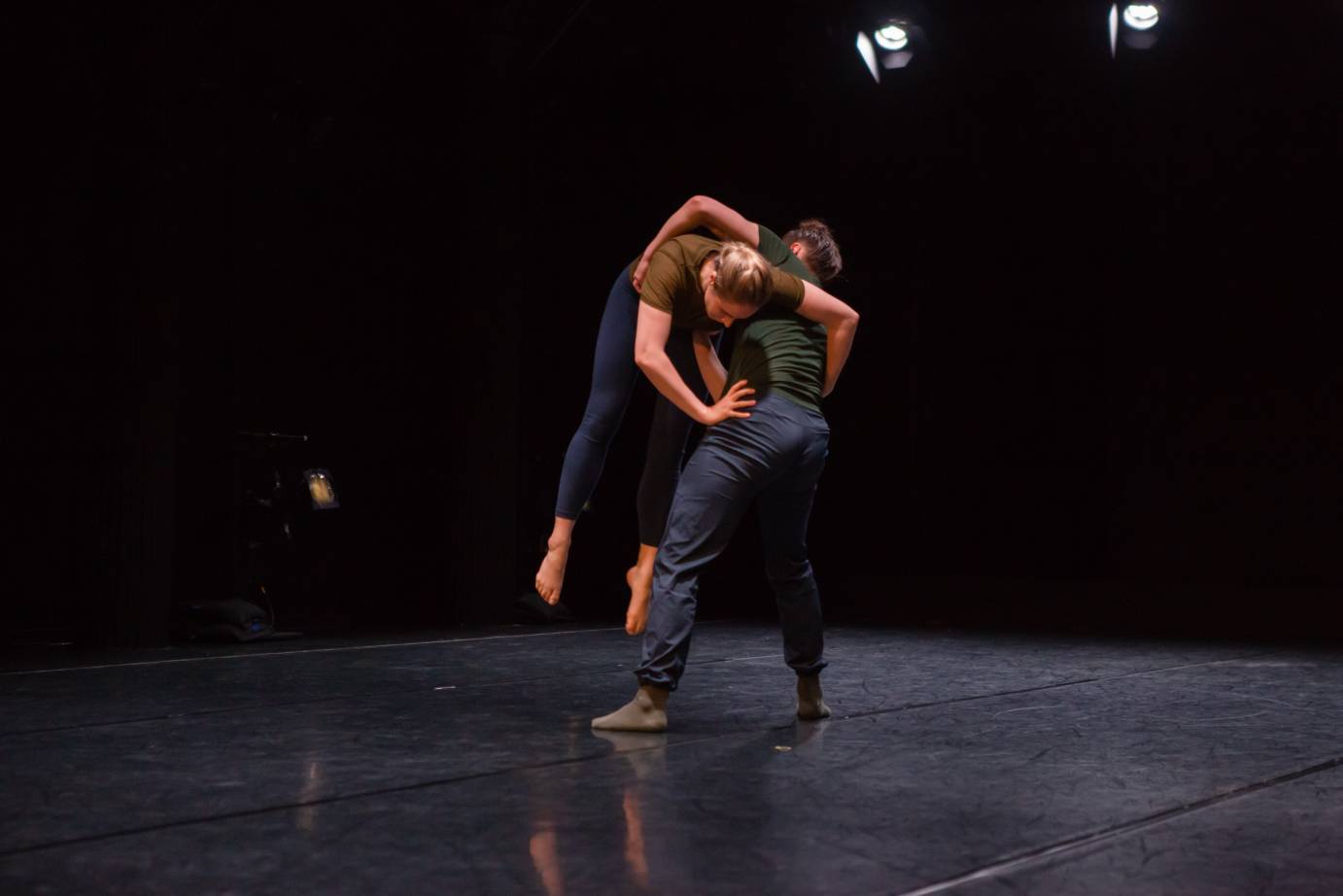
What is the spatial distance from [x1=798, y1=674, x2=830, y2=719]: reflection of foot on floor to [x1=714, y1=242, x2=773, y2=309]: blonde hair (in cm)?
90

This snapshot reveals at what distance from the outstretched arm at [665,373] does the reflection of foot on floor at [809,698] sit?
0.67 m

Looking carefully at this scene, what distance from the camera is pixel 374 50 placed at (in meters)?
6.41

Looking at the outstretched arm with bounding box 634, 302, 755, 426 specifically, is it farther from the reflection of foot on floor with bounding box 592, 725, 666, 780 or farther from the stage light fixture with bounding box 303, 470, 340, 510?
the stage light fixture with bounding box 303, 470, 340, 510

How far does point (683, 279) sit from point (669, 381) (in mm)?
278

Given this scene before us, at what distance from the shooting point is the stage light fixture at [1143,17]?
6938mm

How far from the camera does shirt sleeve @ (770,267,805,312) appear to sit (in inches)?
120

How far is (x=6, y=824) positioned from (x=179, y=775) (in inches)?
16.3

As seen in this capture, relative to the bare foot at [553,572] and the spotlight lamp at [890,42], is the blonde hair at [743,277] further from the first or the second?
the spotlight lamp at [890,42]

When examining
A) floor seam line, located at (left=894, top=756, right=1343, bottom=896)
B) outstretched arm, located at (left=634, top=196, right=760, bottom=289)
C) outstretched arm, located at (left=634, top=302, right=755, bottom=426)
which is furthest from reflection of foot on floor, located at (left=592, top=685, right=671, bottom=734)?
floor seam line, located at (left=894, top=756, right=1343, bottom=896)

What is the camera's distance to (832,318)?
3145 mm

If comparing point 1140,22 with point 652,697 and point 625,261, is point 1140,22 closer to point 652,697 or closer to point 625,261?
point 625,261

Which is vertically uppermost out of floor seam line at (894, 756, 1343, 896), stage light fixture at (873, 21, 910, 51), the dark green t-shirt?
stage light fixture at (873, 21, 910, 51)

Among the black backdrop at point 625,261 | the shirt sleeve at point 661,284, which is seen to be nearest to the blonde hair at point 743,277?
the shirt sleeve at point 661,284

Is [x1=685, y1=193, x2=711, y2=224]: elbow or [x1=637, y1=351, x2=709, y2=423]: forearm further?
[x1=685, y1=193, x2=711, y2=224]: elbow
